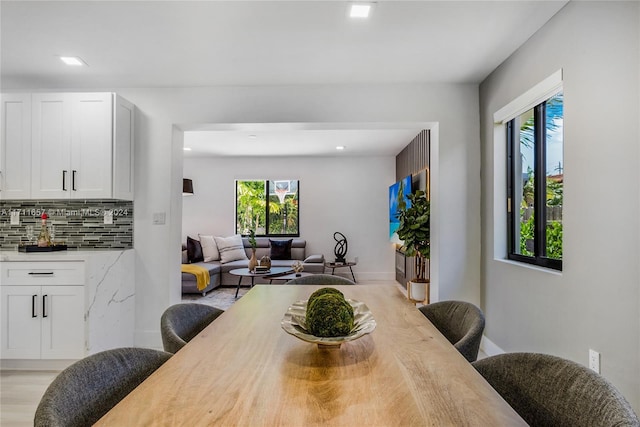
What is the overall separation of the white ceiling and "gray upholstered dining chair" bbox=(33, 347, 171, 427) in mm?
1951

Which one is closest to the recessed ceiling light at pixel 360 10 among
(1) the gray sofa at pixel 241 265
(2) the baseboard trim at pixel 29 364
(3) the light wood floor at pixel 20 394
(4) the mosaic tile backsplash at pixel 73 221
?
(4) the mosaic tile backsplash at pixel 73 221

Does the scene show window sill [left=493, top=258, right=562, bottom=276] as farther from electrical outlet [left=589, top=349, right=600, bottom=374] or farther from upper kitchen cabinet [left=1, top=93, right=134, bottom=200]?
upper kitchen cabinet [left=1, top=93, right=134, bottom=200]

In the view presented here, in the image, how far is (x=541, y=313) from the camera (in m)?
2.50

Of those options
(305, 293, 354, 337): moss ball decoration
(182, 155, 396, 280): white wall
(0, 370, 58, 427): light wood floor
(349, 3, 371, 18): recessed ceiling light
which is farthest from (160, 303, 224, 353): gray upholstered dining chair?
(182, 155, 396, 280): white wall

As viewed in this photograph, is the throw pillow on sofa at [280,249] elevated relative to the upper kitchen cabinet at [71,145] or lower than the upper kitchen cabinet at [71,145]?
lower

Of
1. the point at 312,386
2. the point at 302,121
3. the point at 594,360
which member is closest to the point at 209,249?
the point at 302,121

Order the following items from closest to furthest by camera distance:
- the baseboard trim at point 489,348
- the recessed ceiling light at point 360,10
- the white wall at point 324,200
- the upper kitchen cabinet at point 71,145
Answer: the recessed ceiling light at point 360,10, the baseboard trim at point 489,348, the upper kitchen cabinet at point 71,145, the white wall at point 324,200

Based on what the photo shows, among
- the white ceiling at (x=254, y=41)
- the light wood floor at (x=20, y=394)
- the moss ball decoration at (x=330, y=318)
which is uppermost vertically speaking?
the white ceiling at (x=254, y=41)

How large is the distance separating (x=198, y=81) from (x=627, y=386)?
12.0ft

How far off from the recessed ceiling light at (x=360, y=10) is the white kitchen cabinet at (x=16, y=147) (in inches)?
115

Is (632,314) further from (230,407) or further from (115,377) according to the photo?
(115,377)

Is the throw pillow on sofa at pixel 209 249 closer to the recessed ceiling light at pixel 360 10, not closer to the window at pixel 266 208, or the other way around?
the window at pixel 266 208

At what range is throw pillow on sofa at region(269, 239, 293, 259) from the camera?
23.3 ft

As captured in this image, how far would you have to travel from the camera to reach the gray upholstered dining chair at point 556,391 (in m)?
0.79
